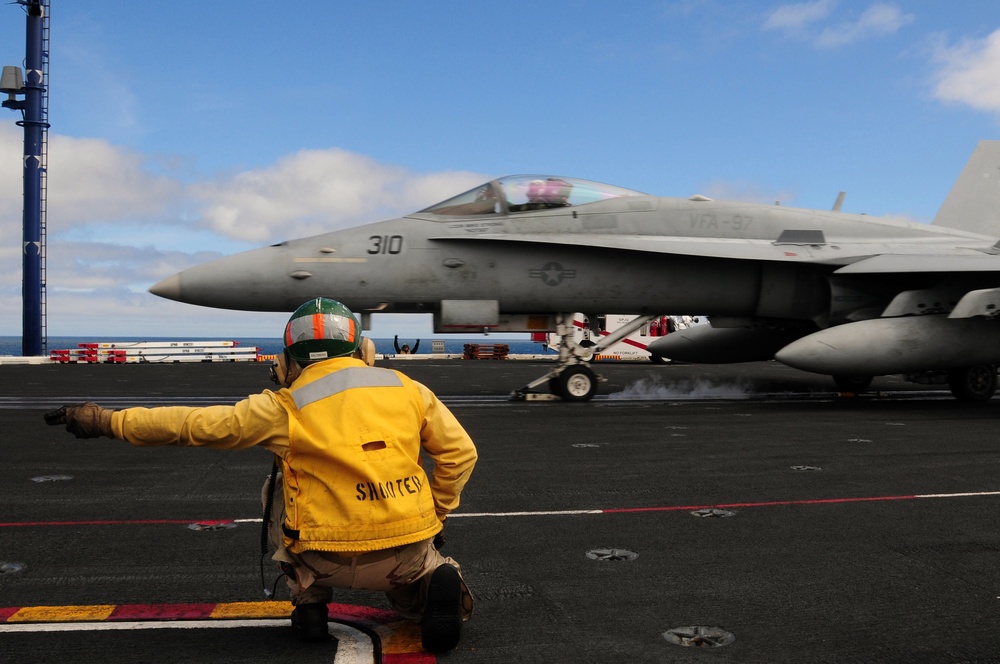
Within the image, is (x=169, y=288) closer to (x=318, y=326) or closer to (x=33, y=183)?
(x=318, y=326)

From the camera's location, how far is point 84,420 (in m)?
2.57

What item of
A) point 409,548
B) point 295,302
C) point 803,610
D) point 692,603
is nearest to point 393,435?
Result: point 409,548

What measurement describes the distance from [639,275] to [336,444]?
10.2 metres

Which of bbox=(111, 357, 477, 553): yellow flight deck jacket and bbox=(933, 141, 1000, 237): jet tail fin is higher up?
bbox=(933, 141, 1000, 237): jet tail fin

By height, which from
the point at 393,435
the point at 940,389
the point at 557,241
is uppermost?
the point at 557,241

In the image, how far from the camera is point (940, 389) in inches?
709

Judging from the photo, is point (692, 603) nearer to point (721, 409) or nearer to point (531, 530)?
point (531, 530)

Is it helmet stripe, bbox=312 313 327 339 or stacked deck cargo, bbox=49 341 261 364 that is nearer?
helmet stripe, bbox=312 313 327 339

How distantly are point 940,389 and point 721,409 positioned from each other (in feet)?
29.1

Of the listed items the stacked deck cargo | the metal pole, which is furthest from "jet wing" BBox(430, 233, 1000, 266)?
the metal pole

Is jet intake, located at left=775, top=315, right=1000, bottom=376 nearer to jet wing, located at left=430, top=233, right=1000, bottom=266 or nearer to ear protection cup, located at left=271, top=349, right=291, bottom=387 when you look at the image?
jet wing, located at left=430, top=233, right=1000, bottom=266

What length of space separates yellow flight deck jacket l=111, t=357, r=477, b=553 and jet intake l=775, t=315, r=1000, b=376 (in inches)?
379

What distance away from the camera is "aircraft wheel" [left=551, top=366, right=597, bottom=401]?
13.0 metres

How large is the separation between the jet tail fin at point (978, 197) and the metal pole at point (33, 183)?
38.6 meters
